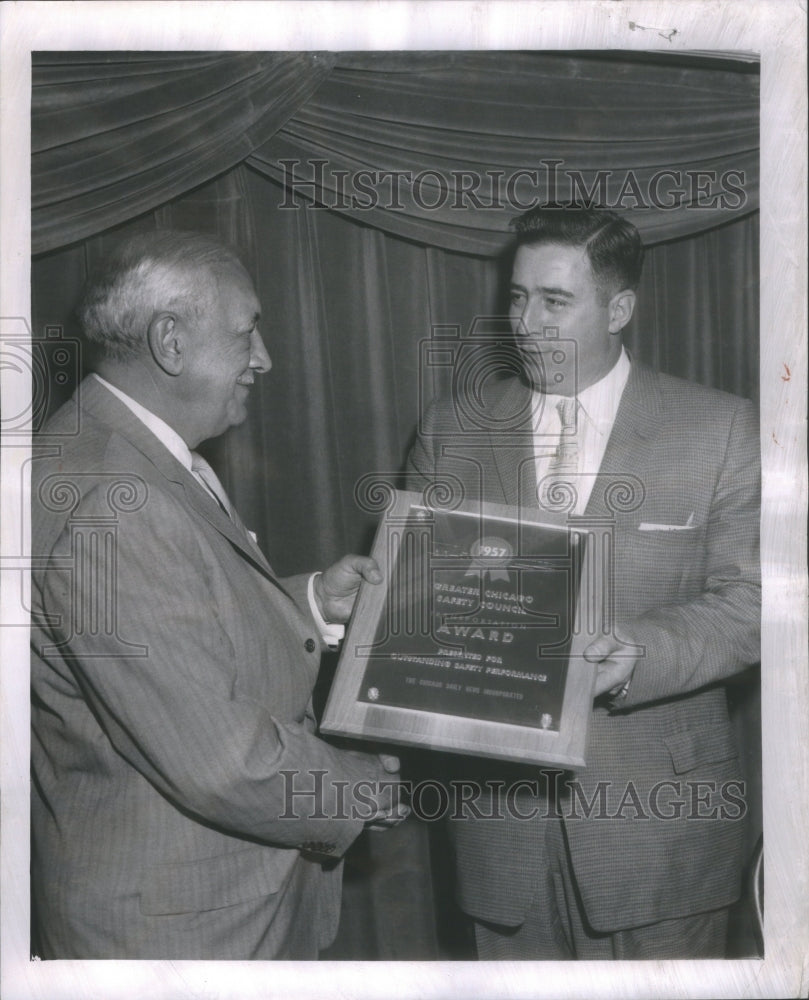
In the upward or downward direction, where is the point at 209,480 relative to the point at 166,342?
downward

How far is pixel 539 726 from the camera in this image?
168cm

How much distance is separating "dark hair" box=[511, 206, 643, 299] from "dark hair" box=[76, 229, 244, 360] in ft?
1.71

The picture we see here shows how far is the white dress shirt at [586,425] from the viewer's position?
73.2 inches

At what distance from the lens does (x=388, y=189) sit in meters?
1.88

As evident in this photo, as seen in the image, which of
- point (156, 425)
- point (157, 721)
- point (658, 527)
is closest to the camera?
point (157, 721)

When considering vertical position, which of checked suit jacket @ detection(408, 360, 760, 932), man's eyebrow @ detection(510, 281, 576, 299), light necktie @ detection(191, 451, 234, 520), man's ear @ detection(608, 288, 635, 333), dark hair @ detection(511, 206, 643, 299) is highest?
dark hair @ detection(511, 206, 643, 299)

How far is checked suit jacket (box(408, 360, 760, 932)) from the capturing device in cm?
183

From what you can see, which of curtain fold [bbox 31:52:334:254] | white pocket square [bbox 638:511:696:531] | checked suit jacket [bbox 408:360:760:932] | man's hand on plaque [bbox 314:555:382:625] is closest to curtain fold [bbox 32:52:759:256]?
curtain fold [bbox 31:52:334:254]

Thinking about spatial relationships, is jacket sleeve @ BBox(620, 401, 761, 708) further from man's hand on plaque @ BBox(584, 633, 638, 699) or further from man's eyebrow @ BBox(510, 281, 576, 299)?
man's eyebrow @ BBox(510, 281, 576, 299)

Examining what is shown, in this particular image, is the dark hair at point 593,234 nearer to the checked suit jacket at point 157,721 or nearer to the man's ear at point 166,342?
the man's ear at point 166,342

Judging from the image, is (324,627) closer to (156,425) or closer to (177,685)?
(177,685)

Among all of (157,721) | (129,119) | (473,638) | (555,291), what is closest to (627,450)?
(555,291)

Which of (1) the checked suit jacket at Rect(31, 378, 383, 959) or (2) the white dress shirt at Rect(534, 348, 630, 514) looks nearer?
(1) the checked suit jacket at Rect(31, 378, 383, 959)

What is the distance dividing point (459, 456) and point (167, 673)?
634 millimetres
